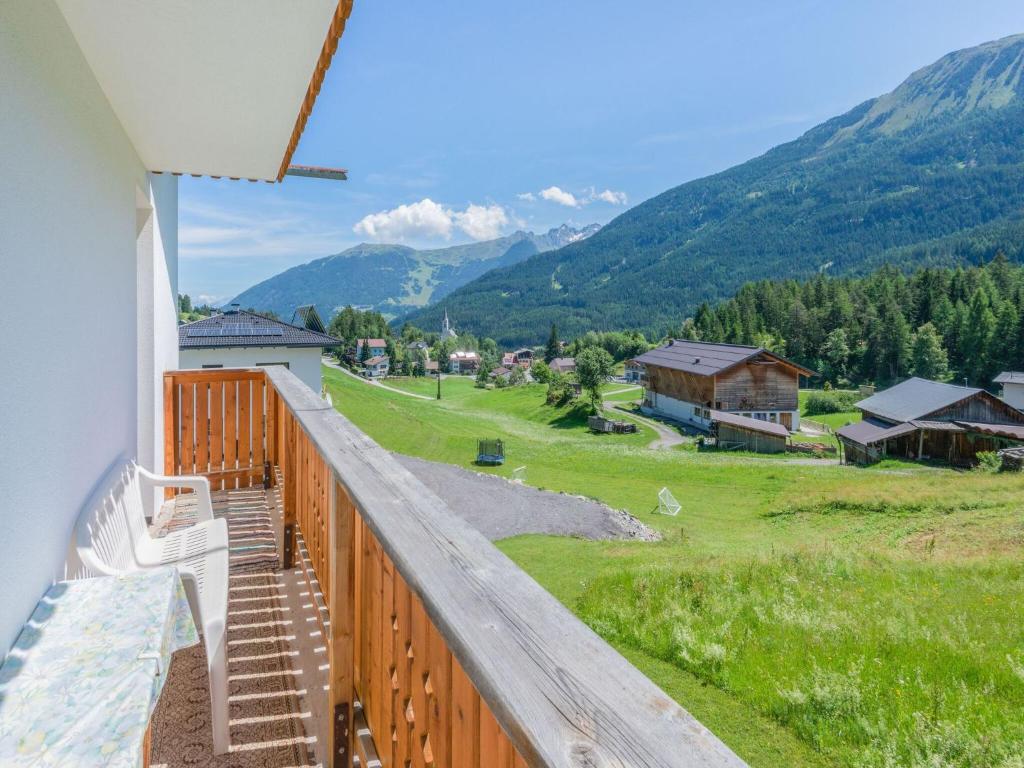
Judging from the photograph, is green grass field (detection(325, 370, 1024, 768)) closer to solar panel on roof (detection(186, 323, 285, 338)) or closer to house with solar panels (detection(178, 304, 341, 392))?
house with solar panels (detection(178, 304, 341, 392))

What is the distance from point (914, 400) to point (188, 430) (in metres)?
39.0

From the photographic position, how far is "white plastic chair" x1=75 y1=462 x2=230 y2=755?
1.99 m

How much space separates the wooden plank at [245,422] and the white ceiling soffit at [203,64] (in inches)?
75.0

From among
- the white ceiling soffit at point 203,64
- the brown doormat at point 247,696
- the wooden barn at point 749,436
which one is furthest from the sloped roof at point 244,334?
the wooden barn at point 749,436

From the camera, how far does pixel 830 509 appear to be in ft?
60.0

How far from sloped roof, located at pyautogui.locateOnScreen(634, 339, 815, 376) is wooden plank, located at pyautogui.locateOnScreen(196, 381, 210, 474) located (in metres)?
37.1

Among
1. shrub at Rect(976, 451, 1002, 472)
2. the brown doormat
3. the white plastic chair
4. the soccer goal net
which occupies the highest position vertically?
the white plastic chair

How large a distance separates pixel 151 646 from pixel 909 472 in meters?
31.7

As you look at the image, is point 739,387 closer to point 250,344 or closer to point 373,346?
point 250,344

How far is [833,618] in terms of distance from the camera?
26.0 ft

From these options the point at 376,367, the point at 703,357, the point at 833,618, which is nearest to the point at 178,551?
the point at 833,618

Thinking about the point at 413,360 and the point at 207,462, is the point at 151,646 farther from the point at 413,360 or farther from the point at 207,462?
the point at 413,360

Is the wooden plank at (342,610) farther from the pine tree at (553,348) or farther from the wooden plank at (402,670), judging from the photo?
the pine tree at (553,348)

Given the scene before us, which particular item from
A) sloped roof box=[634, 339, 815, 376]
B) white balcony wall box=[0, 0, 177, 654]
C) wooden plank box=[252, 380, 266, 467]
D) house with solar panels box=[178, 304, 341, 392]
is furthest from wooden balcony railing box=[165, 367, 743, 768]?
sloped roof box=[634, 339, 815, 376]
